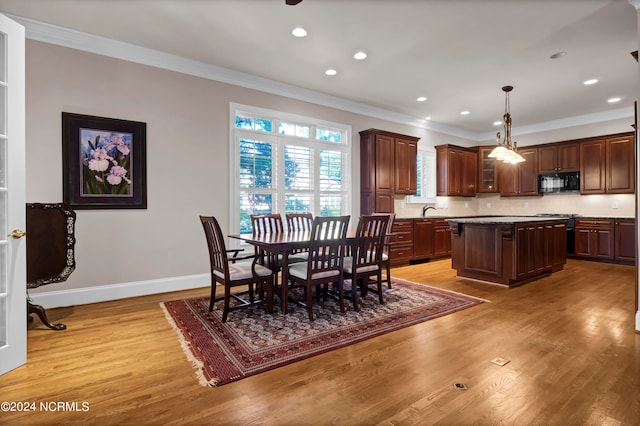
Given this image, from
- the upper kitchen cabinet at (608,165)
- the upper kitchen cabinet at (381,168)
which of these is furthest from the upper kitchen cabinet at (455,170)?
the upper kitchen cabinet at (608,165)

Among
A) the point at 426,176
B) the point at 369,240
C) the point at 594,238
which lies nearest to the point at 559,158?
the point at 594,238

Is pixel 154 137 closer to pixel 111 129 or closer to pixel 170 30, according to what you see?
pixel 111 129

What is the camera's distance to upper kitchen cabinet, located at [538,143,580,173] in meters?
6.69

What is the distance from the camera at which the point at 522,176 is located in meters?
7.49

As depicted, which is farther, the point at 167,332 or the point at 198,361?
the point at 167,332

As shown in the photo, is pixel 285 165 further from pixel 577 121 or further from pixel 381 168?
pixel 577 121

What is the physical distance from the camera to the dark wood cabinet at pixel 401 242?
5.92 meters

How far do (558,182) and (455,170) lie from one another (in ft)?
6.79

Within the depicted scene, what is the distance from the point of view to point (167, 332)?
9.36ft

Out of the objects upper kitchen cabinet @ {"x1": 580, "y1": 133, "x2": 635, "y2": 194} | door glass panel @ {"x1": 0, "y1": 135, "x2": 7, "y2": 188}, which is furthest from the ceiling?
door glass panel @ {"x1": 0, "y1": 135, "x2": 7, "y2": 188}

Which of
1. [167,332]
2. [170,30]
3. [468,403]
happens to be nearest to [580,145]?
[468,403]

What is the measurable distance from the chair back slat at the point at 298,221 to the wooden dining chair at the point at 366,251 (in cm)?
110

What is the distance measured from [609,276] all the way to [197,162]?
6324mm

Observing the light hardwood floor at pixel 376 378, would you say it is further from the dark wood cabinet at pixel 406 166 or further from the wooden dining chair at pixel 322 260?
the dark wood cabinet at pixel 406 166
